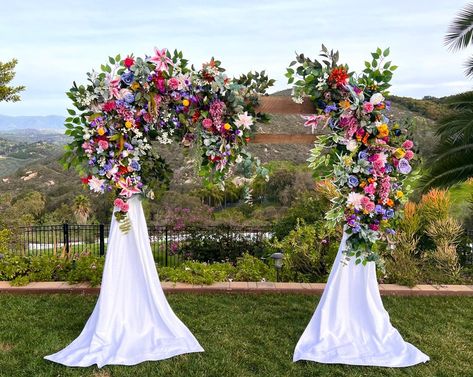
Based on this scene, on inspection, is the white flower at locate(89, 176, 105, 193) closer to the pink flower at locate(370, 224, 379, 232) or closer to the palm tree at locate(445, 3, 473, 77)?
the pink flower at locate(370, 224, 379, 232)

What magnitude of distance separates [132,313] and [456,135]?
877 centimetres

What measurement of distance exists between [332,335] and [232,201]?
2369 cm

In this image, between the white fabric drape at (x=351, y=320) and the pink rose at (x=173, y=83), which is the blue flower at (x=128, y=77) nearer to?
the pink rose at (x=173, y=83)

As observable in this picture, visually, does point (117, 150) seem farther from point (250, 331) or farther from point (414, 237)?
point (414, 237)

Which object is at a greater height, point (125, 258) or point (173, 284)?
point (125, 258)

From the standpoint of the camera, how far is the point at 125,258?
4.84 m

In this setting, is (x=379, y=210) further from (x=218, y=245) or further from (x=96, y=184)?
(x=218, y=245)

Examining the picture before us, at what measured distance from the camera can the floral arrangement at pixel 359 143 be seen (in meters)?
4.50

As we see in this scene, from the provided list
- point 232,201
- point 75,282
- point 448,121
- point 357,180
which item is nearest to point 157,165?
point 357,180

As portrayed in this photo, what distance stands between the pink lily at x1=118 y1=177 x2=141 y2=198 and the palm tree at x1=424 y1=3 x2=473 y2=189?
8.40 metres

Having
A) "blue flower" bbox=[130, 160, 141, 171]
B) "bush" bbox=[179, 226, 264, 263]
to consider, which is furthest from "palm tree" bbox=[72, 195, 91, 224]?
"blue flower" bbox=[130, 160, 141, 171]

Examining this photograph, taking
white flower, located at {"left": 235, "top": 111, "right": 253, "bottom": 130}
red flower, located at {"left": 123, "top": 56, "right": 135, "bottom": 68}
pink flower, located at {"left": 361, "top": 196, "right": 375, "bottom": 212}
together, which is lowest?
pink flower, located at {"left": 361, "top": 196, "right": 375, "bottom": 212}

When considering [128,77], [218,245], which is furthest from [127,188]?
[218,245]

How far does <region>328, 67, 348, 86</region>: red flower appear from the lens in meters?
4.50
